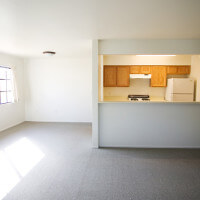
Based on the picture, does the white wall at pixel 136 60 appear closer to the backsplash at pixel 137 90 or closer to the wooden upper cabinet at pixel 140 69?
the wooden upper cabinet at pixel 140 69

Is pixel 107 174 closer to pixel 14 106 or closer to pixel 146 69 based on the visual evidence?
pixel 146 69

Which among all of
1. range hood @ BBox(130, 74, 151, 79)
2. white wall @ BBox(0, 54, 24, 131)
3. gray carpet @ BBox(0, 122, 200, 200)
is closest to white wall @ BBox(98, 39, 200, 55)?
range hood @ BBox(130, 74, 151, 79)

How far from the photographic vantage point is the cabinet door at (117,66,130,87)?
620 cm

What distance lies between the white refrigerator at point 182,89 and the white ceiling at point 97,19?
2.06 m

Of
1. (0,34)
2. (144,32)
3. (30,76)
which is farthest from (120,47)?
(30,76)

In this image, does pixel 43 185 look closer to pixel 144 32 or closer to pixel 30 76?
pixel 144 32

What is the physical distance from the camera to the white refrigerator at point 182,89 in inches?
219

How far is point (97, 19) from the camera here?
8.85 ft

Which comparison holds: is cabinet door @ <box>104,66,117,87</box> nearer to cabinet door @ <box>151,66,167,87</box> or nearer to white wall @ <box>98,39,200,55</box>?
cabinet door @ <box>151,66,167,87</box>

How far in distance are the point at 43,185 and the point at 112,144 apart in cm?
202

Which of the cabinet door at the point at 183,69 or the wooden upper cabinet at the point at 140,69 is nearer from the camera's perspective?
the cabinet door at the point at 183,69

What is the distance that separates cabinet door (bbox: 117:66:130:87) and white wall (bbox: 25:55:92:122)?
45.9 inches

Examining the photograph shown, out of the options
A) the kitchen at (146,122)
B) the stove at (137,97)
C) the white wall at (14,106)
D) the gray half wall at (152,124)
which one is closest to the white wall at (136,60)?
the stove at (137,97)

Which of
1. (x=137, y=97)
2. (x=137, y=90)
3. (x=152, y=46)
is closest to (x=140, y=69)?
(x=137, y=90)
